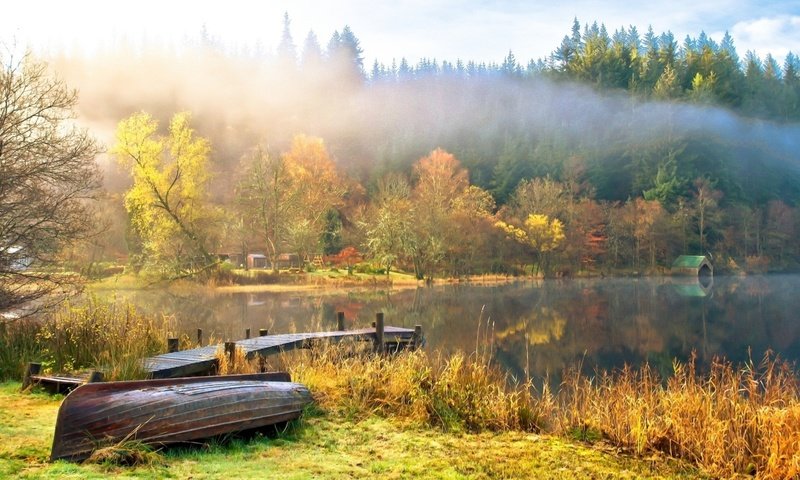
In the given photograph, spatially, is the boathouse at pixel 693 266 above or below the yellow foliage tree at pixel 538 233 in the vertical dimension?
below

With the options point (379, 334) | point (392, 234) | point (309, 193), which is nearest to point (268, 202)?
point (309, 193)

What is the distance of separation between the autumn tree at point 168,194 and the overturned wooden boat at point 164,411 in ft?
107

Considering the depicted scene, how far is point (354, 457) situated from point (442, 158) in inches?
2164

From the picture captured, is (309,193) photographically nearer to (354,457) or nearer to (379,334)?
(379,334)

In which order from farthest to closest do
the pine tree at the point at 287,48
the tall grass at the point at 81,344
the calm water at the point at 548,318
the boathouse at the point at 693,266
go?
the pine tree at the point at 287,48
the boathouse at the point at 693,266
the calm water at the point at 548,318
the tall grass at the point at 81,344

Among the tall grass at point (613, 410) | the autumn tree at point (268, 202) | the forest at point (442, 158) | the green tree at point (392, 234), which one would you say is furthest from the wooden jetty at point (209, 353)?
the autumn tree at point (268, 202)

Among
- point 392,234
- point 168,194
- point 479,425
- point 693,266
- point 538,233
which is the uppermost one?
point 168,194

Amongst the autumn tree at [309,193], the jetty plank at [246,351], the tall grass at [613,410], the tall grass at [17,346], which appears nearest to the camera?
the tall grass at [613,410]

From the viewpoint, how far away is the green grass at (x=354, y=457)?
5484 mm

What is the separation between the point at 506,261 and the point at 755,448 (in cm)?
4663

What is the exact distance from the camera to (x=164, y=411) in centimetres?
599

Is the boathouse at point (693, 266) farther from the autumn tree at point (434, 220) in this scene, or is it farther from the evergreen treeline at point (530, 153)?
the autumn tree at point (434, 220)

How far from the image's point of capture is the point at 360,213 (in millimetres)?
52156

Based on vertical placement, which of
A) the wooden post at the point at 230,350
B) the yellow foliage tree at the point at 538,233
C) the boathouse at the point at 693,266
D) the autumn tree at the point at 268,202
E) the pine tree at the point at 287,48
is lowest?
the boathouse at the point at 693,266
